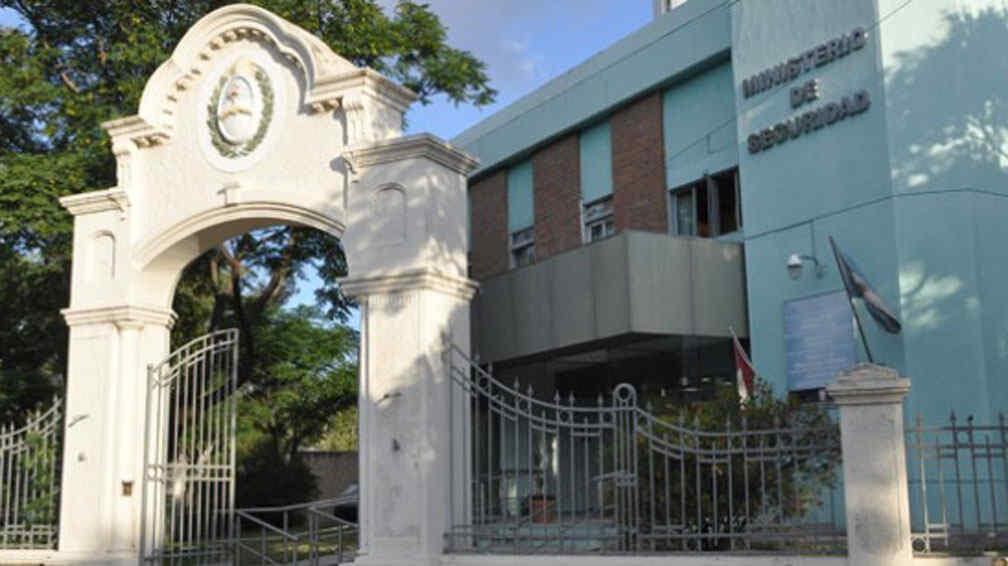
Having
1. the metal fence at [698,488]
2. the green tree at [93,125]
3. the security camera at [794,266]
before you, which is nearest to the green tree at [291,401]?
the green tree at [93,125]

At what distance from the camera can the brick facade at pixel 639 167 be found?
18.6m

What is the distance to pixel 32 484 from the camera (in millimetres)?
14969

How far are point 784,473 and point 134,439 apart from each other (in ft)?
26.3

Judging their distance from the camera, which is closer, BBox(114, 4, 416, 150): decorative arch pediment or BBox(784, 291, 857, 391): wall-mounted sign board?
BBox(114, 4, 416, 150): decorative arch pediment

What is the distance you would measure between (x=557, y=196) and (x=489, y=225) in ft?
7.96

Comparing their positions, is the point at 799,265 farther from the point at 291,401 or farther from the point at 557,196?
the point at 291,401

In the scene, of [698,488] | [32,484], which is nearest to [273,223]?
[32,484]

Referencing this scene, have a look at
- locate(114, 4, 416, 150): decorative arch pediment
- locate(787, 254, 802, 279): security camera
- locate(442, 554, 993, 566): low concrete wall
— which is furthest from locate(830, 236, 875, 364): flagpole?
locate(114, 4, 416, 150): decorative arch pediment

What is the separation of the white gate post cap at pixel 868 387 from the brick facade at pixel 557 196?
1153cm

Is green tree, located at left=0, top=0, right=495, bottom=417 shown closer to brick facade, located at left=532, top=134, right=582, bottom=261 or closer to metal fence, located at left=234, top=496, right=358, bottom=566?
brick facade, located at left=532, top=134, right=582, bottom=261

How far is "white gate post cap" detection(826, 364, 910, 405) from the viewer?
28.5ft

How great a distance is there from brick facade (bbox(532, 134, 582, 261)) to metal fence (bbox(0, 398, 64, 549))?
8.98 metres

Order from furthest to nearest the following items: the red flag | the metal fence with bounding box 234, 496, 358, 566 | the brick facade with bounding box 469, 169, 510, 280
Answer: the brick facade with bounding box 469, 169, 510, 280 < the red flag < the metal fence with bounding box 234, 496, 358, 566

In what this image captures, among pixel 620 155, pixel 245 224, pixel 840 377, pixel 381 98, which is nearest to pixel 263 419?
pixel 620 155
